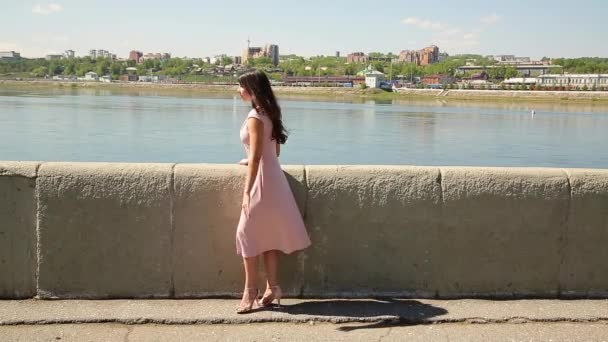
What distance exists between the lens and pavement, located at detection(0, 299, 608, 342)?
4.35m

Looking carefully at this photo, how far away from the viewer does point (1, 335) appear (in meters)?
4.28

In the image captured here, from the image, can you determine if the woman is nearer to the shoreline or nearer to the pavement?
the pavement

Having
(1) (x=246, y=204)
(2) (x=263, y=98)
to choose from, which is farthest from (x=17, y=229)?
(2) (x=263, y=98)

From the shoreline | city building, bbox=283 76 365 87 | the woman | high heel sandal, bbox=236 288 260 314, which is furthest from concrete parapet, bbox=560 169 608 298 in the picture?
city building, bbox=283 76 365 87

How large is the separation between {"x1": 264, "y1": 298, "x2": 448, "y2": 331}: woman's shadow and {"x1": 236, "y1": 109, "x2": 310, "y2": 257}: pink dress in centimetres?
40

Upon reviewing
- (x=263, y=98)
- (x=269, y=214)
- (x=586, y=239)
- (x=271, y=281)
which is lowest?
(x=271, y=281)

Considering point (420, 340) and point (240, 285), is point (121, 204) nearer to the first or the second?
point (240, 285)

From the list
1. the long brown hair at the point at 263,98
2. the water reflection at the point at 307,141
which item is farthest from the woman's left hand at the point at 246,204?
the water reflection at the point at 307,141

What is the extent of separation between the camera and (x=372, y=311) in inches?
188

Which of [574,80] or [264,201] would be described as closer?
[264,201]

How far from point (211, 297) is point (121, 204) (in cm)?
87

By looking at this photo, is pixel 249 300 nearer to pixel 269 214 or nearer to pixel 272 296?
pixel 272 296

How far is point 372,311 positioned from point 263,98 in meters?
1.54

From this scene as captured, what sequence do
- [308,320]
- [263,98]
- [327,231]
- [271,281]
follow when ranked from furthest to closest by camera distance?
[327,231] < [271,281] < [263,98] < [308,320]
